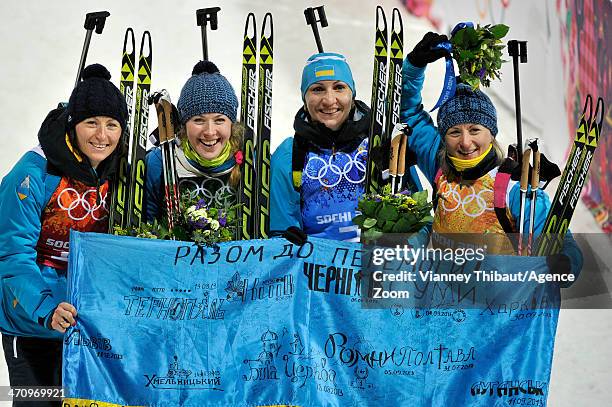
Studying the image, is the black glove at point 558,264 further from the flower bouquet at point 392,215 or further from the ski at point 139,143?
the ski at point 139,143

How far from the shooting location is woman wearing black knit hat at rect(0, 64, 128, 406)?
5801mm

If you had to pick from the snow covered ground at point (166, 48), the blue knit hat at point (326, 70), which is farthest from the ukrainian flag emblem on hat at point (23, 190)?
the snow covered ground at point (166, 48)

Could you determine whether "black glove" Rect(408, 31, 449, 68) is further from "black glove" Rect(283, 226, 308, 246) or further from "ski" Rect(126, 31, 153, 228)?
"ski" Rect(126, 31, 153, 228)

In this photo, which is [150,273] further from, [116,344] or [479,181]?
[479,181]

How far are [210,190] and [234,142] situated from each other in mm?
303

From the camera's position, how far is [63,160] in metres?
5.90

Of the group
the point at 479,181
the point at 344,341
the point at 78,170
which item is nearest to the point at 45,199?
the point at 78,170

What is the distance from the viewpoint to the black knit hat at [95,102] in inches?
234

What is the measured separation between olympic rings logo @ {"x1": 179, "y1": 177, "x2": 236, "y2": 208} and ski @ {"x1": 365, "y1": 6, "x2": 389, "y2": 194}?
767mm

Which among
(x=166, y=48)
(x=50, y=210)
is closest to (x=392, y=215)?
(x=50, y=210)

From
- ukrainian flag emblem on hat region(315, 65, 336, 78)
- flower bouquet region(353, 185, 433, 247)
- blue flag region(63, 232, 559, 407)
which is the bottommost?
blue flag region(63, 232, 559, 407)

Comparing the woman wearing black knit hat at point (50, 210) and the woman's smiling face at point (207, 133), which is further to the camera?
the woman's smiling face at point (207, 133)

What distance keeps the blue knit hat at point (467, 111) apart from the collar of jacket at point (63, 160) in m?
1.77

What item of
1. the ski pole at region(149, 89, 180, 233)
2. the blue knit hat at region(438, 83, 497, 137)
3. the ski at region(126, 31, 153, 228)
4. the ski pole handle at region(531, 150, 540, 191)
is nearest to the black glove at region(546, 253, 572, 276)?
the ski pole handle at region(531, 150, 540, 191)
